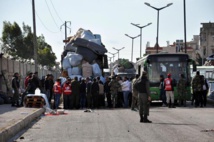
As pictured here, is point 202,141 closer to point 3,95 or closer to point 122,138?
point 122,138

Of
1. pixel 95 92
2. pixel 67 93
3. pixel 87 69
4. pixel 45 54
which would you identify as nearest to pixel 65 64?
pixel 87 69

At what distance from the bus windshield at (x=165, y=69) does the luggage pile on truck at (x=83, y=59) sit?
286 cm

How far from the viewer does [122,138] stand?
508 inches

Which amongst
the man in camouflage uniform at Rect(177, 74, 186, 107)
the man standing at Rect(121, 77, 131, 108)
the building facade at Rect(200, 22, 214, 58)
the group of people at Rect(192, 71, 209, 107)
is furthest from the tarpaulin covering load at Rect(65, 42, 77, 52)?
the building facade at Rect(200, 22, 214, 58)

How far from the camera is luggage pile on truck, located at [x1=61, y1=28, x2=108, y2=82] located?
29828 mm

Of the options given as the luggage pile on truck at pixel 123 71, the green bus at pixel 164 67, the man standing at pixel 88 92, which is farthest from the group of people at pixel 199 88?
the luggage pile on truck at pixel 123 71

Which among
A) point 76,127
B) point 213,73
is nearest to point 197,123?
point 76,127

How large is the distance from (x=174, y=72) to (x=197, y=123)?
12735mm

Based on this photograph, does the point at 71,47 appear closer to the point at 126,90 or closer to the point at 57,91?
the point at 57,91

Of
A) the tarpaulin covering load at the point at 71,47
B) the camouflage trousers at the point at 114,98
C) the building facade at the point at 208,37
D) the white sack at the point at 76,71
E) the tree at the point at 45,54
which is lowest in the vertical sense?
the camouflage trousers at the point at 114,98

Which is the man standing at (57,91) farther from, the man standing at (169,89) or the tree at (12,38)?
the tree at (12,38)

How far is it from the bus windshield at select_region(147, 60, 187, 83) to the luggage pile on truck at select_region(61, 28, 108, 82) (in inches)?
113

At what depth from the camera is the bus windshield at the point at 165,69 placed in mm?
29922

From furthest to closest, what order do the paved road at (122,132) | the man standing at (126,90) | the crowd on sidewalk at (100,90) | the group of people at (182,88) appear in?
the man standing at (126,90) < the crowd on sidewalk at (100,90) < the group of people at (182,88) < the paved road at (122,132)
